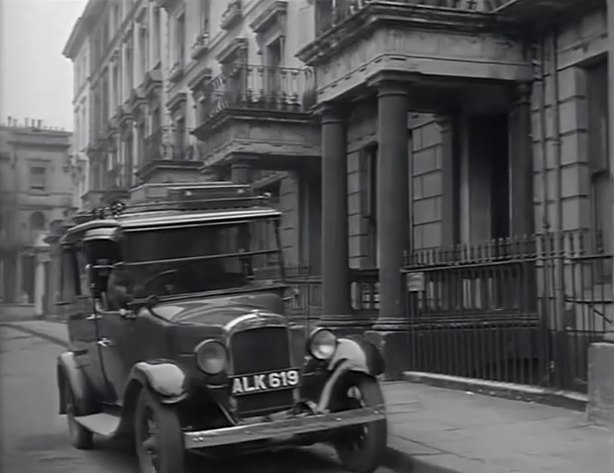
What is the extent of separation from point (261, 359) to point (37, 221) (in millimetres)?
3446

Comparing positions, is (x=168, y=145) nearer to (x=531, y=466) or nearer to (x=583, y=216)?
(x=531, y=466)

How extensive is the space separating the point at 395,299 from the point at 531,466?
5.38m

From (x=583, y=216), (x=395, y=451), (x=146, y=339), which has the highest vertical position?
(x=583, y=216)

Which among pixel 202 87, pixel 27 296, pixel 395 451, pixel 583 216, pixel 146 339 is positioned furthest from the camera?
pixel 583 216

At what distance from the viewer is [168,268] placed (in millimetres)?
6742

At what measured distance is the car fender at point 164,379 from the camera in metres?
5.93

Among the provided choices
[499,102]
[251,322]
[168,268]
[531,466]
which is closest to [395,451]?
[531,466]

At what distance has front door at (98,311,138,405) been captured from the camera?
670 centimetres

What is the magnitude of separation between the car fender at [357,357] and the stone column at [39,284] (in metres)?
3.62

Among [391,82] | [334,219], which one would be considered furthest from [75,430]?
[334,219]

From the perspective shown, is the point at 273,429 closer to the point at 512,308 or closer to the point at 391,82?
the point at 512,308

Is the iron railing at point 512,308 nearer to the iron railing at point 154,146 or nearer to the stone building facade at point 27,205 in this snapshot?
the iron railing at point 154,146

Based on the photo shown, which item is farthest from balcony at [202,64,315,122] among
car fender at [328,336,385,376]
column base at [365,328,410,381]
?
car fender at [328,336,385,376]

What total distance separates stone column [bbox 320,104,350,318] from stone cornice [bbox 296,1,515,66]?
162 centimetres
